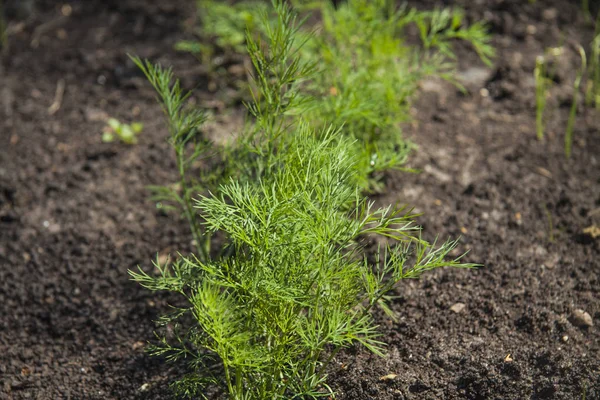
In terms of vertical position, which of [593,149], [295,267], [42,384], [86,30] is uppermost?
[295,267]

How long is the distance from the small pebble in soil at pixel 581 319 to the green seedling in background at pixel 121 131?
215 cm

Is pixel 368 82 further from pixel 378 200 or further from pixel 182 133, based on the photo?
pixel 182 133

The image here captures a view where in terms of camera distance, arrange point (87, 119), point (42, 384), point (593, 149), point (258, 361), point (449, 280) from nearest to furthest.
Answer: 1. point (258, 361)
2. point (42, 384)
3. point (449, 280)
4. point (593, 149)
5. point (87, 119)

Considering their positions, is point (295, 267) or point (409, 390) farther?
point (409, 390)

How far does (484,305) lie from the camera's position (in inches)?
94.9

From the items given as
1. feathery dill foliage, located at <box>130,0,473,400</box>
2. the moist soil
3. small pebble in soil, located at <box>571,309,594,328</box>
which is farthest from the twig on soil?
small pebble in soil, located at <box>571,309,594,328</box>

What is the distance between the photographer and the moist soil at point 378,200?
227 cm

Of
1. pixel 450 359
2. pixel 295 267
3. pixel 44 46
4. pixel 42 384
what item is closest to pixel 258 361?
pixel 295 267

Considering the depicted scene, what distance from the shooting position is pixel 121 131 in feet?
10.7

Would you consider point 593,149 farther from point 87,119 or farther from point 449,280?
point 87,119

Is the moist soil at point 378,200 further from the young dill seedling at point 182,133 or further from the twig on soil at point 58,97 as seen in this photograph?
the young dill seedling at point 182,133

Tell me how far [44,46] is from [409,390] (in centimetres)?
307

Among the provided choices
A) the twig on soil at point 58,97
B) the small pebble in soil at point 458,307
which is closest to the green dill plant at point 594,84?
the small pebble in soil at point 458,307

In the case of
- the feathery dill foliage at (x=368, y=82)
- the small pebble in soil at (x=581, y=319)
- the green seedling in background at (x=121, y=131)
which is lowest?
the green seedling in background at (x=121, y=131)
